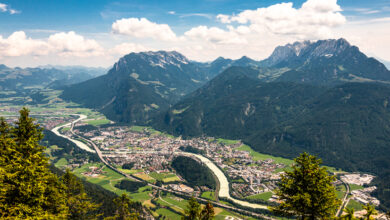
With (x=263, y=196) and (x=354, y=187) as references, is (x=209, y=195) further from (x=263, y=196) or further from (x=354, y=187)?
(x=354, y=187)

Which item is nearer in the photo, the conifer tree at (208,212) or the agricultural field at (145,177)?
the conifer tree at (208,212)

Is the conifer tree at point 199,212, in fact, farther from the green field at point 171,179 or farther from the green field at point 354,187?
the green field at point 354,187

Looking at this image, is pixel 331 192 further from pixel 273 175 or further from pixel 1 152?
pixel 273 175

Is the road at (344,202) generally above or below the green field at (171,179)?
above

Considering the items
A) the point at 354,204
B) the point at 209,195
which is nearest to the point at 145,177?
the point at 209,195

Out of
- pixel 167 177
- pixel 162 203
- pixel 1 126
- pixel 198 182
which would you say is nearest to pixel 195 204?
pixel 1 126

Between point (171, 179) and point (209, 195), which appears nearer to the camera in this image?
point (209, 195)

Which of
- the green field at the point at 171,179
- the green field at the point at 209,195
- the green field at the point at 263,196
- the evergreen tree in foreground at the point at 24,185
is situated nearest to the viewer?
the evergreen tree in foreground at the point at 24,185

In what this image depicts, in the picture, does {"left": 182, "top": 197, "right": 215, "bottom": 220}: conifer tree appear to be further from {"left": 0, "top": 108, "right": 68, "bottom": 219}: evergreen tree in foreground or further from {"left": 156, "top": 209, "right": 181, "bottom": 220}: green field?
{"left": 156, "top": 209, "right": 181, "bottom": 220}: green field

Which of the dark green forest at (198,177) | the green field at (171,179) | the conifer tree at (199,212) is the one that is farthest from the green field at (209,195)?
the conifer tree at (199,212)
